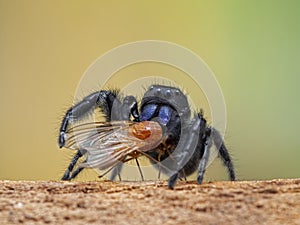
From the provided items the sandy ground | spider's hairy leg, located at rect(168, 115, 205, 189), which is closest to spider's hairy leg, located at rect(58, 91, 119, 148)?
spider's hairy leg, located at rect(168, 115, 205, 189)

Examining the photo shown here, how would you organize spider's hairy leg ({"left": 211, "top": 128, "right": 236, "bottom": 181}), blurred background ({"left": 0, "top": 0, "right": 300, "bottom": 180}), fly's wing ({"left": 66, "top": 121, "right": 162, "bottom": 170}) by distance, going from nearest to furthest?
fly's wing ({"left": 66, "top": 121, "right": 162, "bottom": 170}) → spider's hairy leg ({"left": 211, "top": 128, "right": 236, "bottom": 181}) → blurred background ({"left": 0, "top": 0, "right": 300, "bottom": 180})

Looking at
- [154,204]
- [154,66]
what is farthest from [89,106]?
[154,66]

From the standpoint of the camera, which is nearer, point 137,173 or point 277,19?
point 137,173

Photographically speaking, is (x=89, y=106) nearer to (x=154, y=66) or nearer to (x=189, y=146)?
(x=189, y=146)

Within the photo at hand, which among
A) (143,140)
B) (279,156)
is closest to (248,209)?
(143,140)

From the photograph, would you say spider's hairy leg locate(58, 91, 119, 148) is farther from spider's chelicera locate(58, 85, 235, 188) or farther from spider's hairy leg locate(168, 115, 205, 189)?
spider's hairy leg locate(168, 115, 205, 189)

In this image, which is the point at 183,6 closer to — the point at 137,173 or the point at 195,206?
the point at 137,173

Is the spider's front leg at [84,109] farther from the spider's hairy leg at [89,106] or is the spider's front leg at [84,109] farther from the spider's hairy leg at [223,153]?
the spider's hairy leg at [223,153]

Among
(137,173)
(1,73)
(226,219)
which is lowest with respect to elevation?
(226,219)
